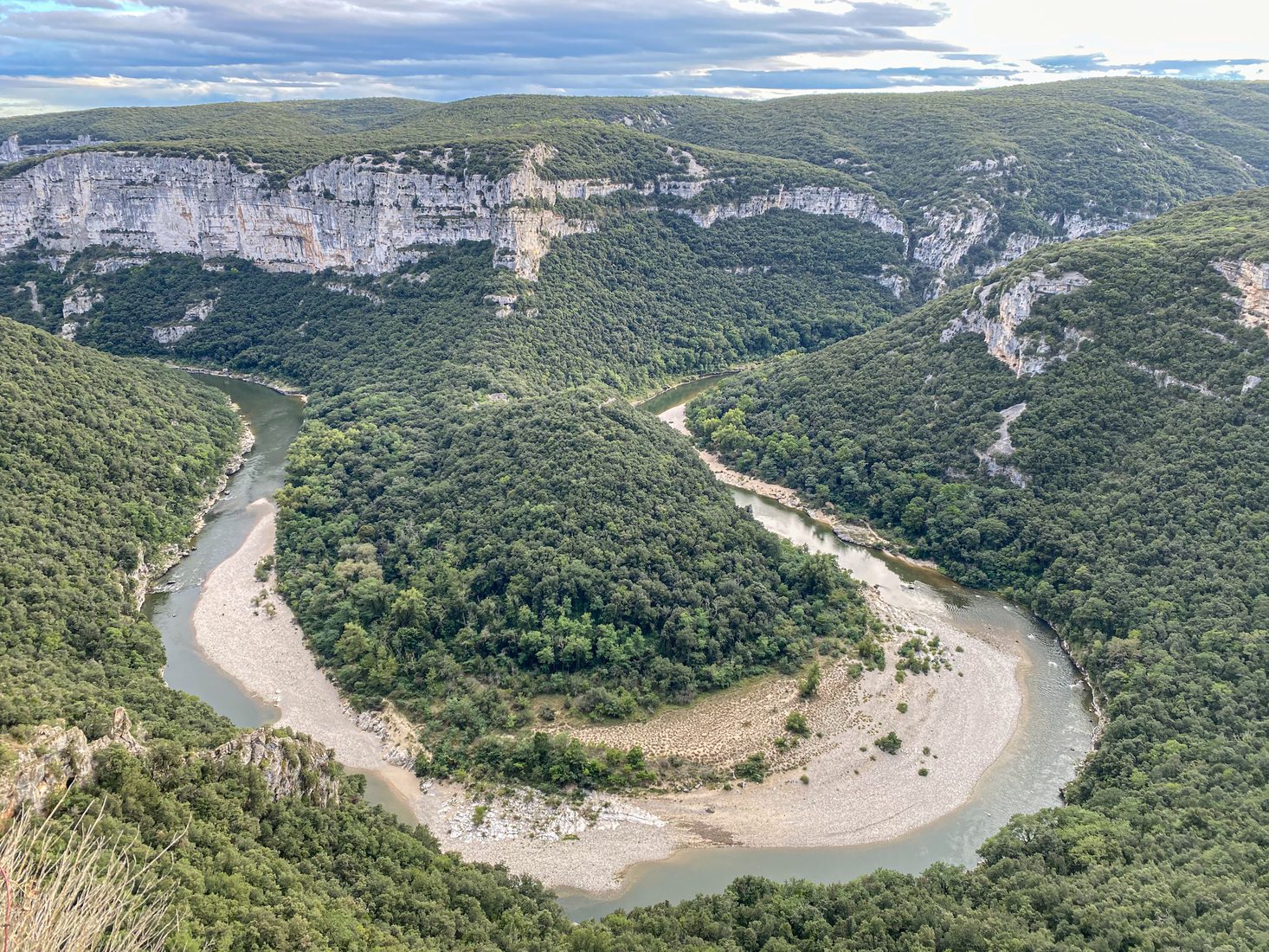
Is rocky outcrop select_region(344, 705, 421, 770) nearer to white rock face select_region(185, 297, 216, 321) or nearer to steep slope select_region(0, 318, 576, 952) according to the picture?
steep slope select_region(0, 318, 576, 952)

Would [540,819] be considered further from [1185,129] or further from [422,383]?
[1185,129]

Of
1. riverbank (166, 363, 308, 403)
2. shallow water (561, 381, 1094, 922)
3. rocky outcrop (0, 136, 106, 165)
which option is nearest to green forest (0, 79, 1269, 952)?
riverbank (166, 363, 308, 403)

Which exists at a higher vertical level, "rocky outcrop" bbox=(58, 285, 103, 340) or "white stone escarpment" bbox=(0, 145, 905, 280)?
"white stone escarpment" bbox=(0, 145, 905, 280)

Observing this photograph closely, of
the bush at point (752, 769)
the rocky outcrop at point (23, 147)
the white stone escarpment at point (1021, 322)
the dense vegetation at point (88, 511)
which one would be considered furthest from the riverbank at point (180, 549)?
the rocky outcrop at point (23, 147)

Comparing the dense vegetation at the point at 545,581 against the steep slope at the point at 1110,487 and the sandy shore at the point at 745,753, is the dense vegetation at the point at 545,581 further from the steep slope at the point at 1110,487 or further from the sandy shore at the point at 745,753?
the steep slope at the point at 1110,487

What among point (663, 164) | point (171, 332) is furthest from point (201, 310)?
point (663, 164)

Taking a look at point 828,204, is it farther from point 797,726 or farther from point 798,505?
point 797,726

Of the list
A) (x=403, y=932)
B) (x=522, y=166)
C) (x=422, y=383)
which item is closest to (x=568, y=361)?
(x=422, y=383)
